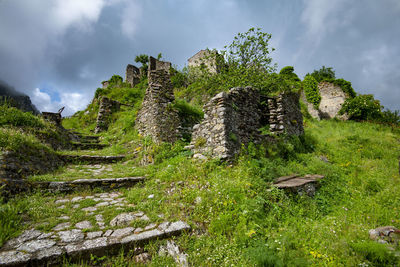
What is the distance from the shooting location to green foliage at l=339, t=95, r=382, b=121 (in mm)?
15680

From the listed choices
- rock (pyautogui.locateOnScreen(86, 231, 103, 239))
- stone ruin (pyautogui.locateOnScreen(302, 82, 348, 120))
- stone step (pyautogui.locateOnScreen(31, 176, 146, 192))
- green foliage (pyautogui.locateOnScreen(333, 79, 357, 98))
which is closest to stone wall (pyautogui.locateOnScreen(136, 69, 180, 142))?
→ stone step (pyautogui.locateOnScreen(31, 176, 146, 192))

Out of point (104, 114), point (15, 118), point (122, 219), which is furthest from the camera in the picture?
point (104, 114)

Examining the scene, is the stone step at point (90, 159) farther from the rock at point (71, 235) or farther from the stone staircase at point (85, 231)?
the rock at point (71, 235)

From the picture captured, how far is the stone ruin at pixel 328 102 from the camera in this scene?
1816cm

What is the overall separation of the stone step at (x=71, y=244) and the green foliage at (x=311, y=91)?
20959 mm

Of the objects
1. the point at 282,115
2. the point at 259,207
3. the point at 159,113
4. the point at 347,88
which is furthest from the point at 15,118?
the point at 347,88

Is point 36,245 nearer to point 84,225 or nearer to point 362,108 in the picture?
point 84,225

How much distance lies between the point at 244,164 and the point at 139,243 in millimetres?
3301

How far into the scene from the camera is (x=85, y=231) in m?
2.89

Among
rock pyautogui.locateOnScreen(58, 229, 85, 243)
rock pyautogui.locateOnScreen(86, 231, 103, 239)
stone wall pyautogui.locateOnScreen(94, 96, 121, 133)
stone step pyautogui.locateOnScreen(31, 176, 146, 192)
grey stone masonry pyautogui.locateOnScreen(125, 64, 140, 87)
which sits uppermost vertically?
grey stone masonry pyautogui.locateOnScreen(125, 64, 140, 87)

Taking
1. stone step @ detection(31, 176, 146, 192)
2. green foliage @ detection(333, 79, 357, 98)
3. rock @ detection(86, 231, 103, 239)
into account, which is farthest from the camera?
green foliage @ detection(333, 79, 357, 98)

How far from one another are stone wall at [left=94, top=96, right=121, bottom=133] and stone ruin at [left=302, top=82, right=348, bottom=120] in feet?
64.2

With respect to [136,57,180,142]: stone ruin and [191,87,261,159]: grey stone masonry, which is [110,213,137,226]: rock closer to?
[191,87,261,159]: grey stone masonry

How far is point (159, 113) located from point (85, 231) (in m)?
5.35
